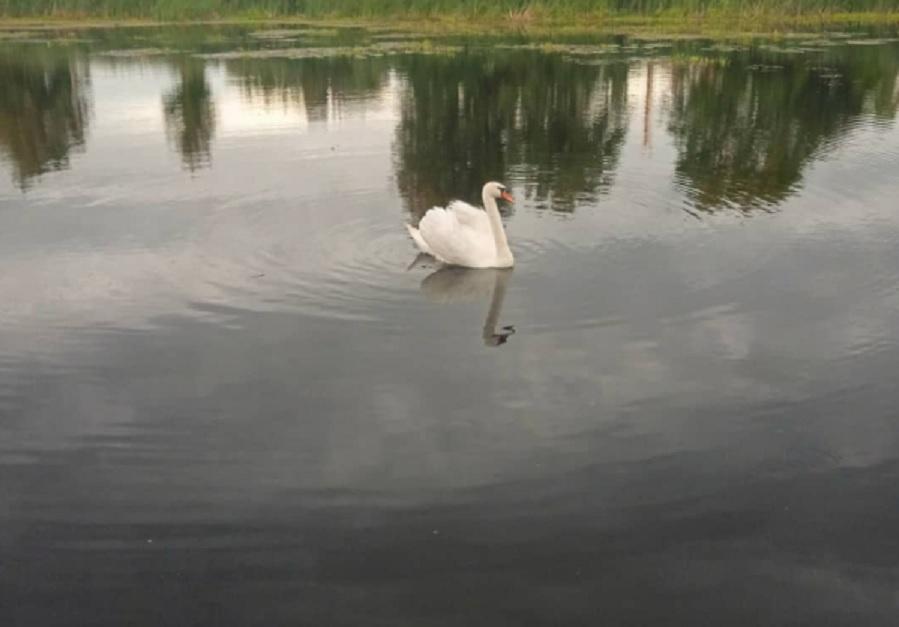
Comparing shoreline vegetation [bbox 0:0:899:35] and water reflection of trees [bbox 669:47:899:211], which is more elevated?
shoreline vegetation [bbox 0:0:899:35]

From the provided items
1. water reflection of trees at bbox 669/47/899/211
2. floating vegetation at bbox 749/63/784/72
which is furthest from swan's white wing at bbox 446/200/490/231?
floating vegetation at bbox 749/63/784/72

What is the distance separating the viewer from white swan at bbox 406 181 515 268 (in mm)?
10602

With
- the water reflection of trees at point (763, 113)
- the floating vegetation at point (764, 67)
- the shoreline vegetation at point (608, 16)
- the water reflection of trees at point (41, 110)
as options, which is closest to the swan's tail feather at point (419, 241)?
the water reflection of trees at point (763, 113)

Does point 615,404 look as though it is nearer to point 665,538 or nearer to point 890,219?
point 665,538

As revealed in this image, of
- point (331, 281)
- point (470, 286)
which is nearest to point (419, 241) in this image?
point (470, 286)

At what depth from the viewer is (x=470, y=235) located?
1070 centimetres

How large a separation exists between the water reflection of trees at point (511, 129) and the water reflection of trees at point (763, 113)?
152 centimetres

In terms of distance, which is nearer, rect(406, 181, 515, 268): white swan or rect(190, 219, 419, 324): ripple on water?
rect(190, 219, 419, 324): ripple on water

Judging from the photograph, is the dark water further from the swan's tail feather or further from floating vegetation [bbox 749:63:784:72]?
floating vegetation [bbox 749:63:784:72]

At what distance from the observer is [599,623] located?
16.7ft

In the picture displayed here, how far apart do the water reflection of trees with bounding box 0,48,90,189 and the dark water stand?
5.74 ft

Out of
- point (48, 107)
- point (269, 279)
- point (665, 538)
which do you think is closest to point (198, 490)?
point (665, 538)

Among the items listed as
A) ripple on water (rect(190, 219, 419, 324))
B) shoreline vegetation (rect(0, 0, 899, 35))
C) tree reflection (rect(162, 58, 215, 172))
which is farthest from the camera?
shoreline vegetation (rect(0, 0, 899, 35))

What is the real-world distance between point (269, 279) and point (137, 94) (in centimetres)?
1936
